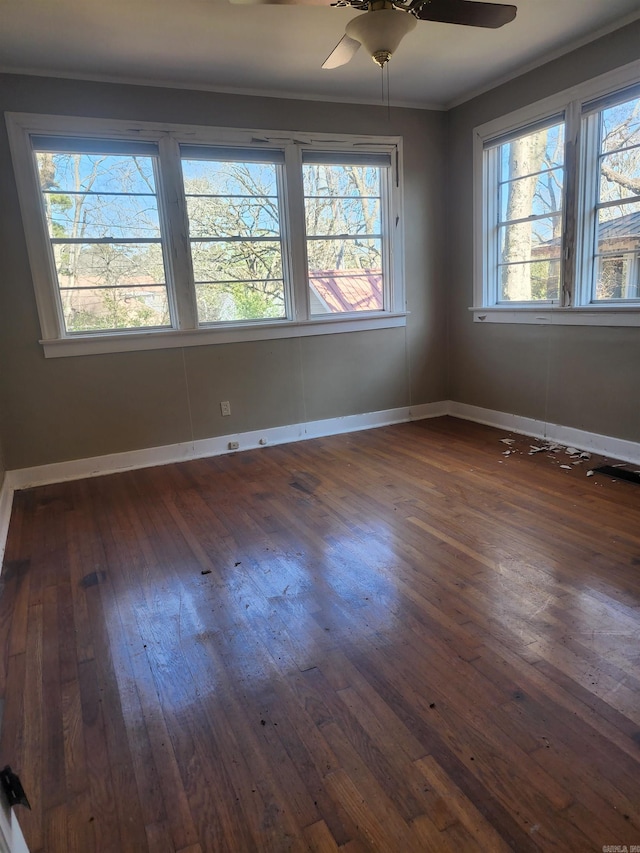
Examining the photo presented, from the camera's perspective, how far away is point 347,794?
1.36m

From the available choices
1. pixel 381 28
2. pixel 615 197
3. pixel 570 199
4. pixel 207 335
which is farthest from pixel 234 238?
pixel 615 197

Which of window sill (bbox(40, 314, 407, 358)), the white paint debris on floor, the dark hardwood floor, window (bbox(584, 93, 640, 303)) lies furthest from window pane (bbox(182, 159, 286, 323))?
window (bbox(584, 93, 640, 303))

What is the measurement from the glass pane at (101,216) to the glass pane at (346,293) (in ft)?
4.54

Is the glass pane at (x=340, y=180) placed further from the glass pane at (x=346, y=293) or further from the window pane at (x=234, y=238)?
the glass pane at (x=346, y=293)

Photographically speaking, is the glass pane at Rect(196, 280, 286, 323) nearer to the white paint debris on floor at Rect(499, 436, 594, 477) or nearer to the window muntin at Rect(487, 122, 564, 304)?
the window muntin at Rect(487, 122, 564, 304)

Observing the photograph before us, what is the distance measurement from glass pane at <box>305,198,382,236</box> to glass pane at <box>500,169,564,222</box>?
42.6 inches

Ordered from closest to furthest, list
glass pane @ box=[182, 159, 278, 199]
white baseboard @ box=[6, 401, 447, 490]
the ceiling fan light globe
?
1. the ceiling fan light globe
2. white baseboard @ box=[6, 401, 447, 490]
3. glass pane @ box=[182, 159, 278, 199]

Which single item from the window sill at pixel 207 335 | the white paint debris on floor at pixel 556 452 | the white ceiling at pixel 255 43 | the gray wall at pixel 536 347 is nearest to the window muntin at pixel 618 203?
the gray wall at pixel 536 347

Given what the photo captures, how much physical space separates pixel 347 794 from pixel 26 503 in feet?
9.85

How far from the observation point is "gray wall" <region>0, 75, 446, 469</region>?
3666 millimetres

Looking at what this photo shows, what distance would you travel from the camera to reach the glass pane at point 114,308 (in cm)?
389

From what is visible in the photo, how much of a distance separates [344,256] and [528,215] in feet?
5.00

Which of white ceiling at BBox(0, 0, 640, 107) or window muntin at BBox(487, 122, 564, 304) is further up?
white ceiling at BBox(0, 0, 640, 107)

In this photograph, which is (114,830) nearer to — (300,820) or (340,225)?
(300,820)
